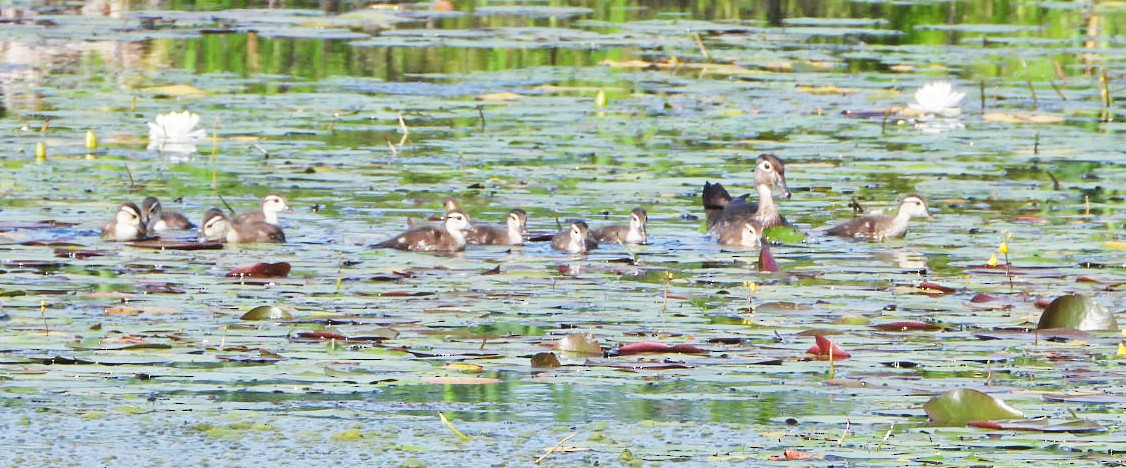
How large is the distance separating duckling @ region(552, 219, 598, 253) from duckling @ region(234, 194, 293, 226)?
4.04 ft

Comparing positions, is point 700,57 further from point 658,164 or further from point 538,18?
point 658,164

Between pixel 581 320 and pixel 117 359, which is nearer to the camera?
pixel 117 359

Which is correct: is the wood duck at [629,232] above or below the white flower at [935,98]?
below

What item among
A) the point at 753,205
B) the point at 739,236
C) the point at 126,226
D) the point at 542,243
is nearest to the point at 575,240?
the point at 542,243

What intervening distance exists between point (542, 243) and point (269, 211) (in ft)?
4.06

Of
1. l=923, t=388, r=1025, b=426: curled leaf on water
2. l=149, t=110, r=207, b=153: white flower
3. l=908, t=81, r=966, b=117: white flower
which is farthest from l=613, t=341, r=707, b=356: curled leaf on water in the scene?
l=908, t=81, r=966, b=117: white flower

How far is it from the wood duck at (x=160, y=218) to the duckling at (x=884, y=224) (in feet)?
9.55

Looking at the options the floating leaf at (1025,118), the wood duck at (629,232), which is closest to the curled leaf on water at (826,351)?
the wood duck at (629,232)

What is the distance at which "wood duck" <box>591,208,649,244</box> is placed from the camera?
9.58 m

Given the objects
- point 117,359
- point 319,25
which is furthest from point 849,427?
point 319,25

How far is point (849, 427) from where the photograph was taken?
5.82m

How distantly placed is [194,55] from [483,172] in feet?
18.9

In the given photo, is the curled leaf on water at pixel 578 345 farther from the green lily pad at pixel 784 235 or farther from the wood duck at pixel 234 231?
the green lily pad at pixel 784 235

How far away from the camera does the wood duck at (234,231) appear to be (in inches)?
367
